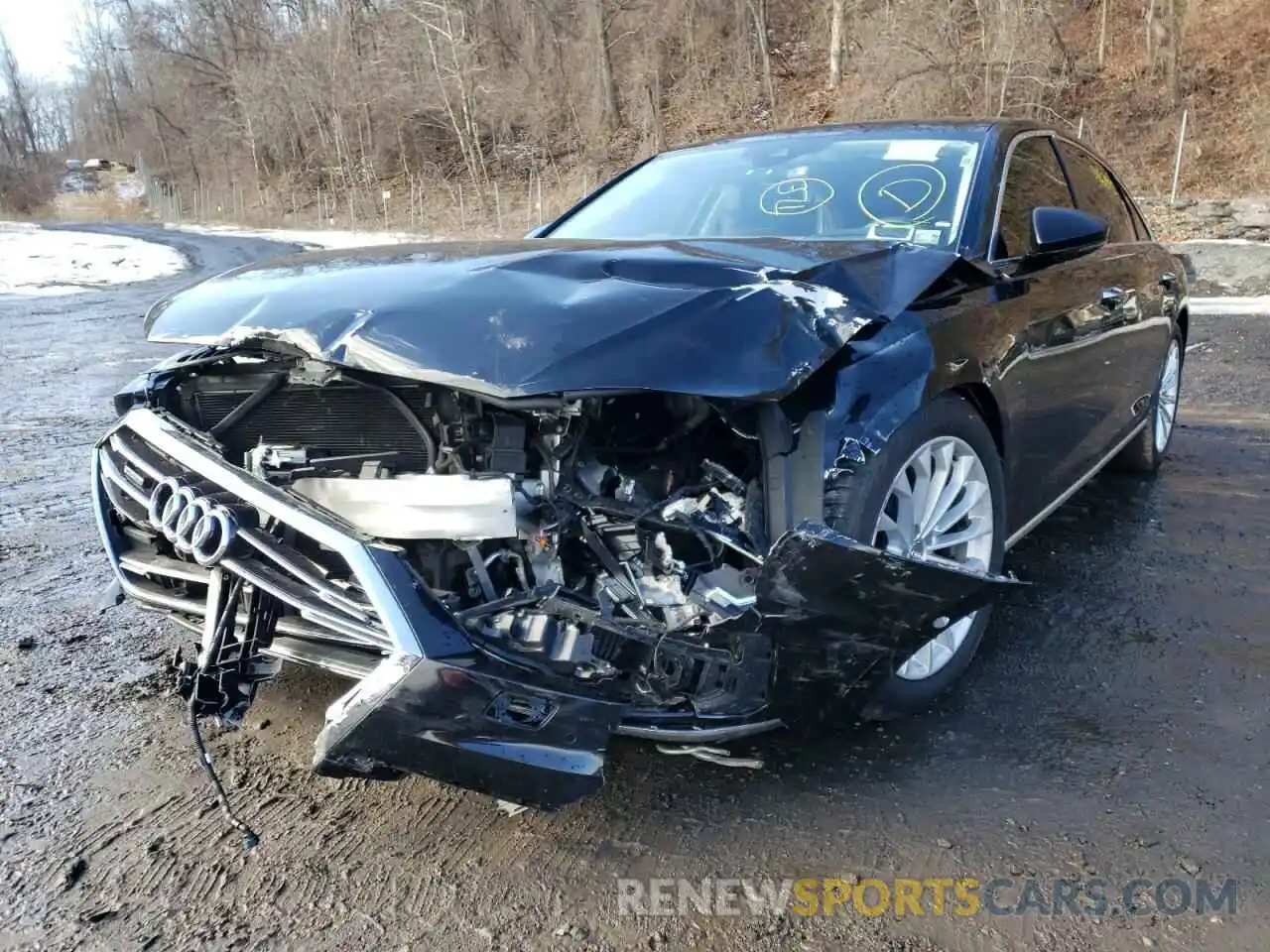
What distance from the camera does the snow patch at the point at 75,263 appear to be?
17.2 meters

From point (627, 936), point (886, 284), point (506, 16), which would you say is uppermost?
point (506, 16)

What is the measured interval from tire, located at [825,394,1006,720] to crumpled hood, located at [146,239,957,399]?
12.2 inches

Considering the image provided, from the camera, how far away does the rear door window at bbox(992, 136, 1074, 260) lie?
3.15 m

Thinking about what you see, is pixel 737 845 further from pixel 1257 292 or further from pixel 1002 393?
pixel 1257 292

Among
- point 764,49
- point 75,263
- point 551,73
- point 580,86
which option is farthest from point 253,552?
point 551,73

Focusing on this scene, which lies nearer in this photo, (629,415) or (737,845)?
(737,845)

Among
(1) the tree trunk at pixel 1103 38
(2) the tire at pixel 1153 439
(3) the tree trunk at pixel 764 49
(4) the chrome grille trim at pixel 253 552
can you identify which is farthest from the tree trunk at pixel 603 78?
(4) the chrome grille trim at pixel 253 552

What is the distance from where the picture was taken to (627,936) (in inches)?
75.2

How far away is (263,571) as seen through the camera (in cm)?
209

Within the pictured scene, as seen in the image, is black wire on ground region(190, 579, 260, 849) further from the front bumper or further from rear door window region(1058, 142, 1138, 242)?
rear door window region(1058, 142, 1138, 242)

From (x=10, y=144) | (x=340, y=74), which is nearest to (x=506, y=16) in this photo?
(x=340, y=74)

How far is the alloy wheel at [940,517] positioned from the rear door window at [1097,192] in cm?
170

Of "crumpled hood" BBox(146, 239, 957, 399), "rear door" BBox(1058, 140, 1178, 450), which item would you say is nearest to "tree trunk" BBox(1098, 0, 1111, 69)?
"rear door" BBox(1058, 140, 1178, 450)

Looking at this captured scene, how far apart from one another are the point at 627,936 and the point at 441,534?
90cm
